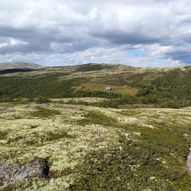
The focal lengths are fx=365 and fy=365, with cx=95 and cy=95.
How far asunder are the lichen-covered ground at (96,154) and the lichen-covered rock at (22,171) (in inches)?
43.9

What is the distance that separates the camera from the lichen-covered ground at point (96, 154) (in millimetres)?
37750

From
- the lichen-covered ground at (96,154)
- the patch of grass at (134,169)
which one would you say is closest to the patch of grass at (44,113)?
the lichen-covered ground at (96,154)

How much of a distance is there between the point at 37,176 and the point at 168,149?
83.5 ft

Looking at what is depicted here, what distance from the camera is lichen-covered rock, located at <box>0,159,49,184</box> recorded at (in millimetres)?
39125

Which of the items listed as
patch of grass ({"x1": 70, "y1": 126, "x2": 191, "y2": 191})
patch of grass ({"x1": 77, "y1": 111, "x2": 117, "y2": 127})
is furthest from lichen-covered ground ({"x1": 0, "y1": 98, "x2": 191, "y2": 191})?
patch of grass ({"x1": 77, "y1": 111, "x2": 117, "y2": 127})

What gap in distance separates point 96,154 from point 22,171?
1089 cm

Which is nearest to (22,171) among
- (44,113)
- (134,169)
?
(134,169)

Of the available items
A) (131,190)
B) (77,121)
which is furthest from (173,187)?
(77,121)

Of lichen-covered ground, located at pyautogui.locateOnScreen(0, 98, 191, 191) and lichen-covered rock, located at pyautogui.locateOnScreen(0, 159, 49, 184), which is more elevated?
lichen-covered rock, located at pyautogui.locateOnScreen(0, 159, 49, 184)

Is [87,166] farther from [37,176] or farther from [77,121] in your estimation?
[77,121]

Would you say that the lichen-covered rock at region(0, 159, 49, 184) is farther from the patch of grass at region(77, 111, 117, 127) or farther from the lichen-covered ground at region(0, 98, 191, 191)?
the patch of grass at region(77, 111, 117, 127)

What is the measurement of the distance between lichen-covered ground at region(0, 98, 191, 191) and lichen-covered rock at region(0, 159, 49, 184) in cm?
112

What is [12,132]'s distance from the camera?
59.6 m

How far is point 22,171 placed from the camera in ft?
133
